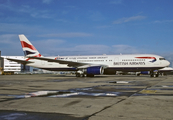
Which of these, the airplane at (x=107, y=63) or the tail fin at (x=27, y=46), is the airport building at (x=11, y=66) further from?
the airplane at (x=107, y=63)

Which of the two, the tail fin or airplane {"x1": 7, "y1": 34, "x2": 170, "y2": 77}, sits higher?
the tail fin

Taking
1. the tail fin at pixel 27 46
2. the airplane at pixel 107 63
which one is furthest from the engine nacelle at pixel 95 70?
the tail fin at pixel 27 46

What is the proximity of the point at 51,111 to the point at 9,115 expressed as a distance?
1177 mm

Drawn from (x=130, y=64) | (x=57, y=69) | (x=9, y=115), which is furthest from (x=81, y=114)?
(x=57, y=69)

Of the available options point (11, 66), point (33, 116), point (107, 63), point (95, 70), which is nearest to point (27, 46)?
point (95, 70)

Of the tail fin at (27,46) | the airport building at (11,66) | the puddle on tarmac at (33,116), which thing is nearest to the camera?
the puddle on tarmac at (33,116)

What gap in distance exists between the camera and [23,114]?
5441 millimetres

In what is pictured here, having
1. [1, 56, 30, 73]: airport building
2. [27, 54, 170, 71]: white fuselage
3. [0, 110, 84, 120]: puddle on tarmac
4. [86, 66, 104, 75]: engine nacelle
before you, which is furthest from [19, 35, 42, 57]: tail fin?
[1, 56, 30, 73]: airport building

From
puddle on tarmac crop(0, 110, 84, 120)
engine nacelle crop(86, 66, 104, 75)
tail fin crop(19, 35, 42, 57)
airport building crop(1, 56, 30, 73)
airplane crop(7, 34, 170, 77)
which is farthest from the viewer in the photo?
airport building crop(1, 56, 30, 73)

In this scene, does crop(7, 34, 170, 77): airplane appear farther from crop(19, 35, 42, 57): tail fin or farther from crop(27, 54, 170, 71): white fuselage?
crop(19, 35, 42, 57): tail fin

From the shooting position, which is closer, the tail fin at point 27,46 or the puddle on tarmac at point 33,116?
the puddle on tarmac at point 33,116

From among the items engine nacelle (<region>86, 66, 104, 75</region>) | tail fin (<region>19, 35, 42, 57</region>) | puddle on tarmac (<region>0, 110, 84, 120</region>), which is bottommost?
puddle on tarmac (<region>0, 110, 84, 120</region>)

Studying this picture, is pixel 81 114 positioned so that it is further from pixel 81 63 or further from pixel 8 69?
pixel 8 69

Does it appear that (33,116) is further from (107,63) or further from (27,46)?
(27,46)
